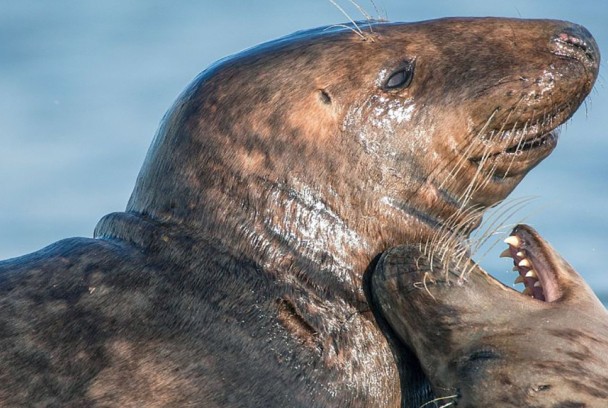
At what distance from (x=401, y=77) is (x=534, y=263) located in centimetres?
131

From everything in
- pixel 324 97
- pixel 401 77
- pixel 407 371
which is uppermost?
pixel 401 77

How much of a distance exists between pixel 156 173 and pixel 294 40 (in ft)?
3.71

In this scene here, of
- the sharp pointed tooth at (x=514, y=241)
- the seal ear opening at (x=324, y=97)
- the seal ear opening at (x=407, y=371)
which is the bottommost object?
the seal ear opening at (x=407, y=371)

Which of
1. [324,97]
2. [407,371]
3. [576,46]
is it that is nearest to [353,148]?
[324,97]

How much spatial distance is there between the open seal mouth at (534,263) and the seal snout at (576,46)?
1.04m

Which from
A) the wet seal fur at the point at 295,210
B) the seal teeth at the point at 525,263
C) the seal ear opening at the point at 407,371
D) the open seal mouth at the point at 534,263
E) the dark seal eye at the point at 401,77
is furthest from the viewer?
the dark seal eye at the point at 401,77

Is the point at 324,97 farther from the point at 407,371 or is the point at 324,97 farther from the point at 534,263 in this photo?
the point at 407,371

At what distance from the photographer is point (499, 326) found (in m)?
7.10

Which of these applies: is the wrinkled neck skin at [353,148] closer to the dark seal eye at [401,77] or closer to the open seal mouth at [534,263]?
the dark seal eye at [401,77]

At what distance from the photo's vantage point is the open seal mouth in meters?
7.59

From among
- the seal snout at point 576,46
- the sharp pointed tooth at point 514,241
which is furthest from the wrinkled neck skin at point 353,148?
the sharp pointed tooth at point 514,241

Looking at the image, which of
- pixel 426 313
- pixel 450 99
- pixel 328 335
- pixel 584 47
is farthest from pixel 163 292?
pixel 584 47

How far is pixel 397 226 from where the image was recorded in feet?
25.4

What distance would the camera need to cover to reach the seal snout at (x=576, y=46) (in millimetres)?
7941
